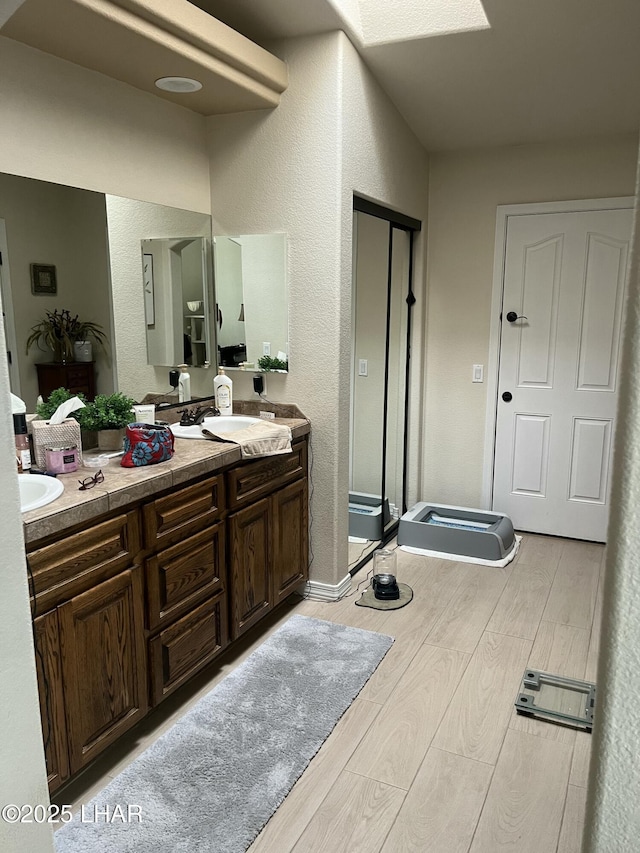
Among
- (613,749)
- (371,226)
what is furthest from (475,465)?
(613,749)

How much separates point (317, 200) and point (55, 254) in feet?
3.81

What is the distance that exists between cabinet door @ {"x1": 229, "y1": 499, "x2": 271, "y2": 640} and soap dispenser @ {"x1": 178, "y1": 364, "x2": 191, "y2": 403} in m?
0.69

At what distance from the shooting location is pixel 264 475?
2.72 meters

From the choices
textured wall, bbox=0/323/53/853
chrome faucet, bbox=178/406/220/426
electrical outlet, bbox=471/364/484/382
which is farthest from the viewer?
electrical outlet, bbox=471/364/484/382

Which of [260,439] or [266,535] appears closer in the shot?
[260,439]

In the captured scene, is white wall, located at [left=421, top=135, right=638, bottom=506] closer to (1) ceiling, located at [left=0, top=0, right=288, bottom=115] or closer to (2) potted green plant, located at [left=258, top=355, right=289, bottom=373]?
(2) potted green plant, located at [left=258, top=355, right=289, bottom=373]

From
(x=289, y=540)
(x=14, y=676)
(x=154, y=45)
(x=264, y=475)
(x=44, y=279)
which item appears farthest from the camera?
(x=289, y=540)

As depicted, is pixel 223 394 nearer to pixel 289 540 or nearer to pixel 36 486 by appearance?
pixel 289 540

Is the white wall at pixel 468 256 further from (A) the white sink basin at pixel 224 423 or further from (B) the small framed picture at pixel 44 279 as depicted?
(B) the small framed picture at pixel 44 279

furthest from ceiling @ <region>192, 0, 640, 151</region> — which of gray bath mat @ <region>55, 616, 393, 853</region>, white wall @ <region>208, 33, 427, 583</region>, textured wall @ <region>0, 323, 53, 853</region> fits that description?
gray bath mat @ <region>55, 616, 393, 853</region>

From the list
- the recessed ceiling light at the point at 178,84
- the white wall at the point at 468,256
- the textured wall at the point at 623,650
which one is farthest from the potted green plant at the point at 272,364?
the textured wall at the point at 623,650

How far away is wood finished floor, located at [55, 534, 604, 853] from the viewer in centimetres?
183

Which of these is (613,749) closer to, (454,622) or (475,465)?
(454,622)

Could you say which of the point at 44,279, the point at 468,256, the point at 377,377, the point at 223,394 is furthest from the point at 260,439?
the point at 468,256
